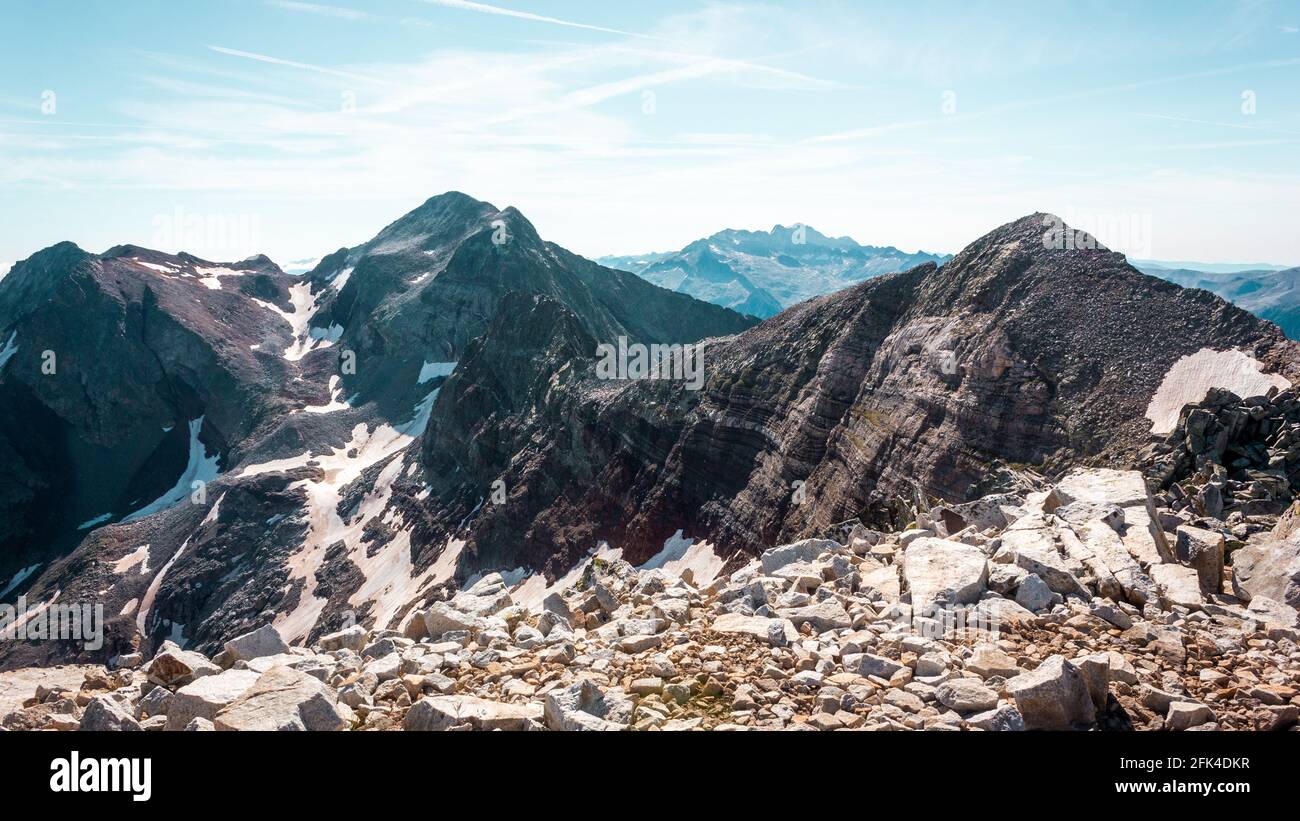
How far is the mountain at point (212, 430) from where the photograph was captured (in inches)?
4190

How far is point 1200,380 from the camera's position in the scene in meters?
32.9

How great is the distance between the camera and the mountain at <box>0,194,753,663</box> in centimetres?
10644

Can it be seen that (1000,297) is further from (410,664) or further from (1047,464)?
(410,664)

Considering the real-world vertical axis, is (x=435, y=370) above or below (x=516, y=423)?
above

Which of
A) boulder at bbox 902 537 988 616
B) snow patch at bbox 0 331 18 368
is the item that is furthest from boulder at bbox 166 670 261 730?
snow patch at bbox 0 331 18 368

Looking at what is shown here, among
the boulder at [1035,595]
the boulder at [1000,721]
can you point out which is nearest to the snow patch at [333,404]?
the boulder at [1035,595]

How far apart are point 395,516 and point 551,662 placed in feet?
333

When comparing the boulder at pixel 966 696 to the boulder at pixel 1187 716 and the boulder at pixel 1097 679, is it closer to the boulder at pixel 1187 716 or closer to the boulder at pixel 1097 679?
the boulder at pixel 1097 679

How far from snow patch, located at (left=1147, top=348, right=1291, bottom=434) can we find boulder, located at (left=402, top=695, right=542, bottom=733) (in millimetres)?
31125

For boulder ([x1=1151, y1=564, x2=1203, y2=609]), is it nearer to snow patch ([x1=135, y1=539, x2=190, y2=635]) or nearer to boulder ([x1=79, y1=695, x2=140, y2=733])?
boulder ([x1=79, y1=695, x2=140, y2=733])

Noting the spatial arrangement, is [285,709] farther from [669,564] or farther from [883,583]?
[669,564]

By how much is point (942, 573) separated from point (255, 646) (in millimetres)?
14201

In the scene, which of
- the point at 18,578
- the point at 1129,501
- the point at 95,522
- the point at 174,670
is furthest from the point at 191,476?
the point at 1129,501
